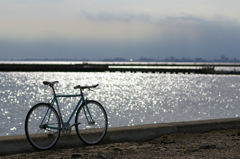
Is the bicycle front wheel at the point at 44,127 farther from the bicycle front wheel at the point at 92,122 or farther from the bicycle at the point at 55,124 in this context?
the bicycle front wheel at the point at 92,122

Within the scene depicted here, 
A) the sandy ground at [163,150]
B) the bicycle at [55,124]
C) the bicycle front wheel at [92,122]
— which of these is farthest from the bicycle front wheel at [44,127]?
the bicycle front wheel at [92,122]

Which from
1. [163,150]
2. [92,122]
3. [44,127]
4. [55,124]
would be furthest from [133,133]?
[44,127]

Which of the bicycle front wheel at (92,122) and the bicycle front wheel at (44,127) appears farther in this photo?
the bicycle front wheel at (92,122)

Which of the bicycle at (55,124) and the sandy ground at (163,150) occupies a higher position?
the bicycle at (55,124)

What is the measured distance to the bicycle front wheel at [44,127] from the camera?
5.87m

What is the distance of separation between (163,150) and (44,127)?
2.08m

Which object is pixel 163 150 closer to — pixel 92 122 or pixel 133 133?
pixel 133 133

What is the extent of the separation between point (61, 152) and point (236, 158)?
2.87 m

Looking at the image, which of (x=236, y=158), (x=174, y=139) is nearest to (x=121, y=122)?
(x=174, y=139)

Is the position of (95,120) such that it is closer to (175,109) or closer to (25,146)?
(25,146)

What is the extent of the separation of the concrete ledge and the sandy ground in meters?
0.20

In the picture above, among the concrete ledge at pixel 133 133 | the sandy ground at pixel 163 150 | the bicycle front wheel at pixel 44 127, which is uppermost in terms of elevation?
the bicycle front wheel at pixel 44 127

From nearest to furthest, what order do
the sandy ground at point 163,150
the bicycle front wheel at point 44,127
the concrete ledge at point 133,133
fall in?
the sandy ground at point 163,150, the bicycle front wheel at point 44,127, the concrete ledge at point 133,133

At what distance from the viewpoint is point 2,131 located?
875 inches
